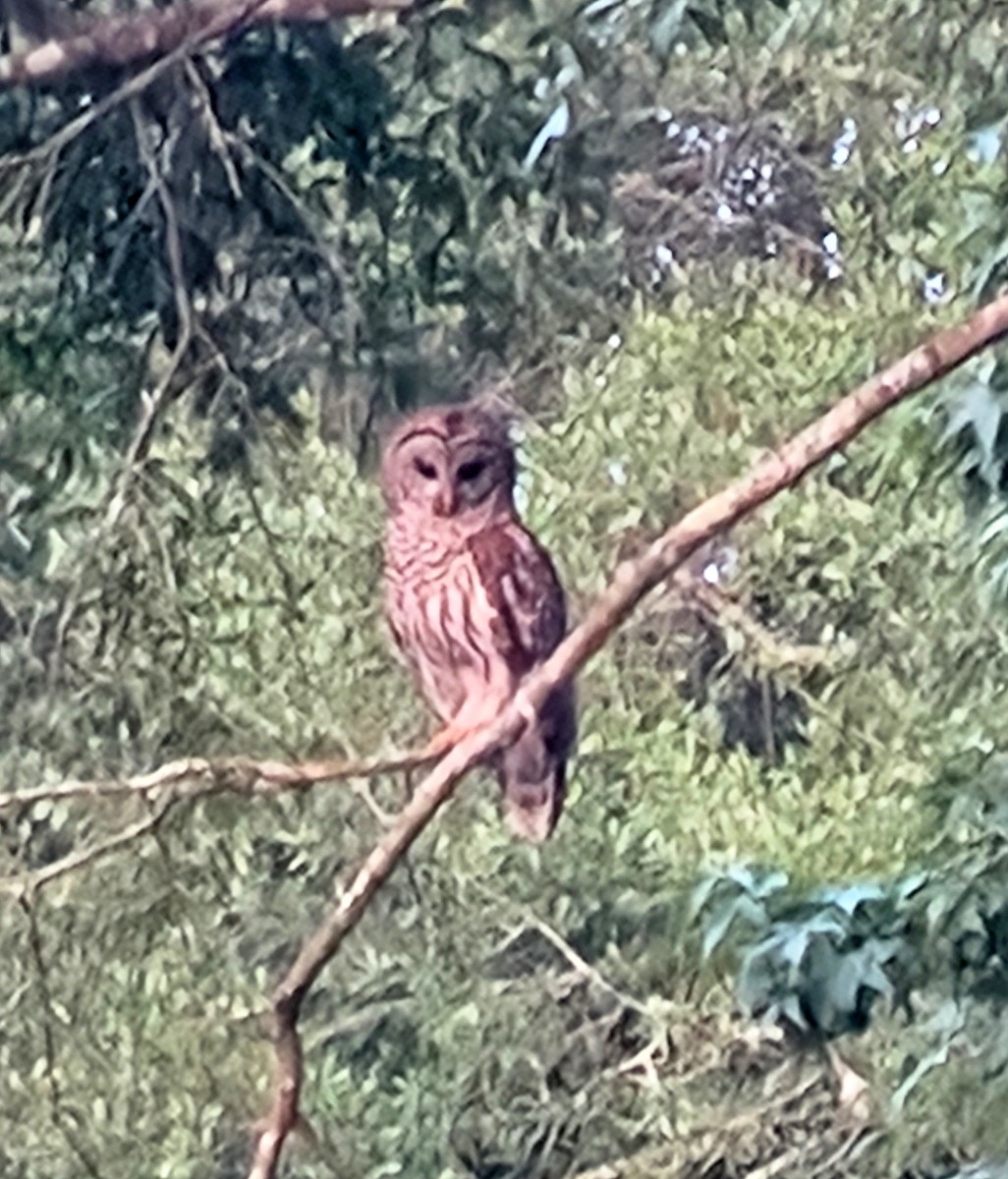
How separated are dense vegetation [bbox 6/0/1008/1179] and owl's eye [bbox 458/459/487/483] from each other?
0.03 m

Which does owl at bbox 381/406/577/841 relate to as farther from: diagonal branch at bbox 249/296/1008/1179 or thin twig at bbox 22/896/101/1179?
thin twig at bbox 22/896/101/1179

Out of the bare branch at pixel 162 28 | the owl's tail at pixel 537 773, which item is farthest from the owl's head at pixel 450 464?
the bare branch at pixel 162 28

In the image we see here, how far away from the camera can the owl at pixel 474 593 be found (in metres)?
1.22

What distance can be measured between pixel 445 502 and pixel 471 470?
0.8 inches

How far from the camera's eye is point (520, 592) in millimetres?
→ 1229

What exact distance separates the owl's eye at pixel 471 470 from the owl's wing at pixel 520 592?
0.09ft

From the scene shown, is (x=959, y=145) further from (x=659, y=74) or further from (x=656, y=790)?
(x=656, y=790)

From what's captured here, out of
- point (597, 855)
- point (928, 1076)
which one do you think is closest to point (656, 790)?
point (597, 855)

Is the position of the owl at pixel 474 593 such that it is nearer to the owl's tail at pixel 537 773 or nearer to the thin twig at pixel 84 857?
the owl's tail at pixel 537 773

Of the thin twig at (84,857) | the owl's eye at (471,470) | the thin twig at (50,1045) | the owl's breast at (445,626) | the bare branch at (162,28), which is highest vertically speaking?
the bare branch at (162,28)

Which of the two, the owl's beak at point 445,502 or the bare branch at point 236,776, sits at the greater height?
the owl's beak at point 445,502

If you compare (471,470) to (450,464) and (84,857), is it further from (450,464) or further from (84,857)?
(84,857)

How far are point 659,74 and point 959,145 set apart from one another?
15 cm

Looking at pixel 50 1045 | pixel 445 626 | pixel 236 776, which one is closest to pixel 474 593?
pixel 445 626
